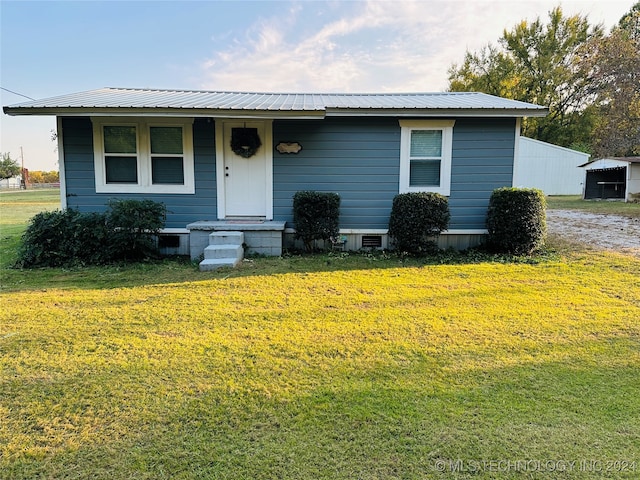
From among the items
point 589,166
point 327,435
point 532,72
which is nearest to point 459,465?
point 327,435

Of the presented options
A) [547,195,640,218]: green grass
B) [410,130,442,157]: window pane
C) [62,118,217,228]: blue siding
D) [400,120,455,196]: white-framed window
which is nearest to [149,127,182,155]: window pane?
[62,118,217,228]: blue siding

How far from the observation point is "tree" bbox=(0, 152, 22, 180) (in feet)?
172

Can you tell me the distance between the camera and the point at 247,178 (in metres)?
6.88

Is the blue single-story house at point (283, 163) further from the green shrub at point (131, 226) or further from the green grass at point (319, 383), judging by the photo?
the green grass at point (319, 383)

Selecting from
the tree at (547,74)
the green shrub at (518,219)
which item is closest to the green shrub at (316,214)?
the green shrub at (518,219)

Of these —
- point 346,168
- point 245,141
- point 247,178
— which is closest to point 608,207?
point 346,168

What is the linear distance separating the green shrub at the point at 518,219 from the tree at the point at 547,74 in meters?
28.8

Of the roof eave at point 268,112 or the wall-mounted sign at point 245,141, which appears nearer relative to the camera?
the roof eave at point 268,112

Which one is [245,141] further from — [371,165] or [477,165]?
[477,165]

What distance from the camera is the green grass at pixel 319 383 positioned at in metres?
1.73

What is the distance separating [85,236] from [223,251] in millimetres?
2292

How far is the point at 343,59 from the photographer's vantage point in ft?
50.0

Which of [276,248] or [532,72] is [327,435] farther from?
[532,72]

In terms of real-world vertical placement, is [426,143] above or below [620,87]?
below
